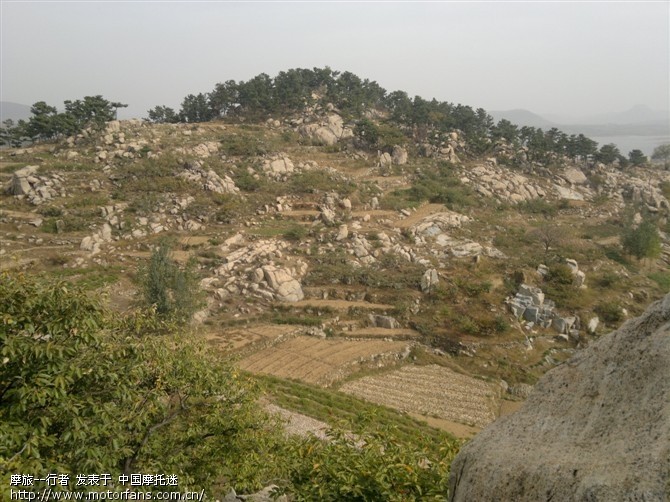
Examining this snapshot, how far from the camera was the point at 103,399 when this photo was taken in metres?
4.95

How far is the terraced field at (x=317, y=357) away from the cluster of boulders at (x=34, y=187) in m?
21.5

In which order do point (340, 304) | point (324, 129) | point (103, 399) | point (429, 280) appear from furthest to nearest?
1. point (324, 129)
2. point (429, 280)
3. point (340, 304)
4. point (103, 399)

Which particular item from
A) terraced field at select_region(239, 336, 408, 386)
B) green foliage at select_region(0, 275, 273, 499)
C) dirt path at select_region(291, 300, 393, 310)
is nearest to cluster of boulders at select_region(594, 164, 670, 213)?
dirt path at select_region(291, 300, 393, 310)

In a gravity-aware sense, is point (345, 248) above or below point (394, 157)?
below

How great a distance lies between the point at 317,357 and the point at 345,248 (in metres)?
9.92

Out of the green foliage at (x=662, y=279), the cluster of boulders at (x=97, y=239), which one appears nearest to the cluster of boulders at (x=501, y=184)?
the green foliage at (x=662, y=279)

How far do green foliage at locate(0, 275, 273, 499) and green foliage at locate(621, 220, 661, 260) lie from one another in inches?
1323

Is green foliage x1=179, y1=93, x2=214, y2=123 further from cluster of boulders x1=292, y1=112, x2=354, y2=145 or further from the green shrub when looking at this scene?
the green shrub

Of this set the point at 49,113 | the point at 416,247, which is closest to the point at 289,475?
the point at 416,247

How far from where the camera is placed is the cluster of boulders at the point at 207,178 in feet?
111

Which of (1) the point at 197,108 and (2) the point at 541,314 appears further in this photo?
(1) the point at 197,108

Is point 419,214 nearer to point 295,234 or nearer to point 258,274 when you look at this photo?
point 295,234

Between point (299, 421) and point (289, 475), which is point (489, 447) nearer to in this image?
point (289, 475)

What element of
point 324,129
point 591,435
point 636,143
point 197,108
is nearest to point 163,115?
point 197,108
